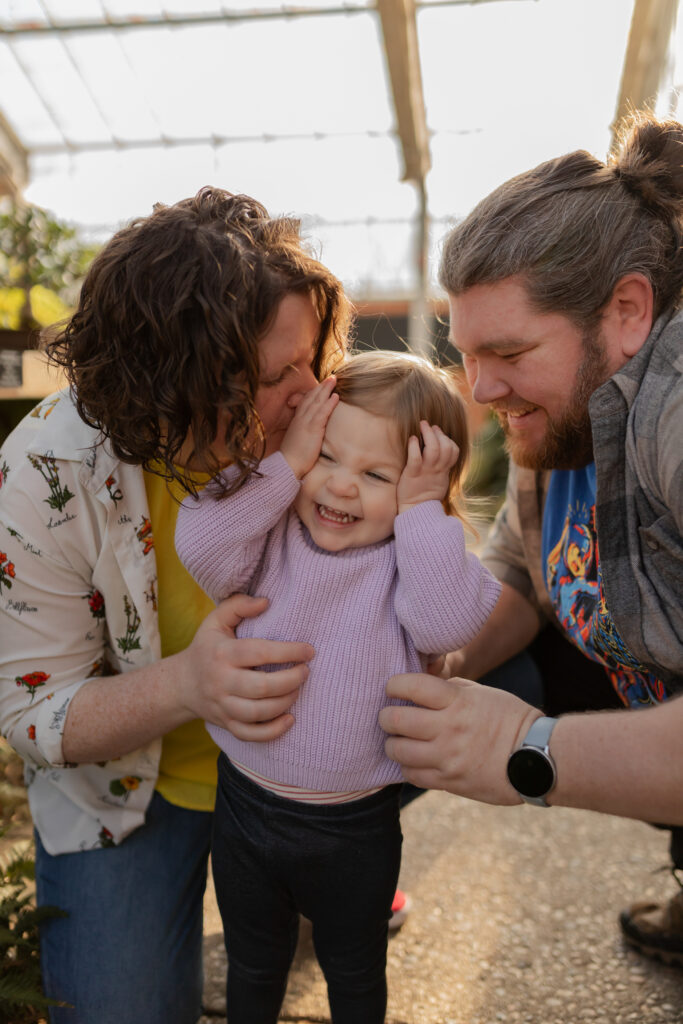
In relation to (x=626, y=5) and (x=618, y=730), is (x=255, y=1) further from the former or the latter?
(x=618, y=730)

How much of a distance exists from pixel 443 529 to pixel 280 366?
0.41m

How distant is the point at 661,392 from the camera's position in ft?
4.62

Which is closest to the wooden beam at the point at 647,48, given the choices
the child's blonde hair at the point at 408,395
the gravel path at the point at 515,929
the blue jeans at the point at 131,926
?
the gravel path at the point at 515,929

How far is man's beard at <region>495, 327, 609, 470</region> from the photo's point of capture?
1.62 metres

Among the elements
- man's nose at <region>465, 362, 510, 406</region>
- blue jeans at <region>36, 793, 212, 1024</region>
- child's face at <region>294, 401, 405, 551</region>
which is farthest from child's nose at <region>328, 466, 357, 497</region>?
blue jeans at <region>36, 793, 212, 1024</region>

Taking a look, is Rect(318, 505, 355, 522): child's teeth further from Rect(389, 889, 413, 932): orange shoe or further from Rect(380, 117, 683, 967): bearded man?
Rect(389, 889, 413, 932): orange shoe

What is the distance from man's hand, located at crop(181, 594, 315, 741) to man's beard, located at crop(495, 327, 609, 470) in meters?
0.70

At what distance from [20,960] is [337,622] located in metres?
0.98

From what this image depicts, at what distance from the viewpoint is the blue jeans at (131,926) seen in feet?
5.29

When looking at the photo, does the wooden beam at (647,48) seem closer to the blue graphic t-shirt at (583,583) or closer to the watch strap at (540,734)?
the blue graphic t-shirt at (583,583)

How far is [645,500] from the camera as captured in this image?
4.78ft

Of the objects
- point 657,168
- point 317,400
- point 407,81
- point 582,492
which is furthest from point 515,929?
point 407,81

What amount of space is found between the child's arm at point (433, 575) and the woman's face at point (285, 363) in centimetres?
26

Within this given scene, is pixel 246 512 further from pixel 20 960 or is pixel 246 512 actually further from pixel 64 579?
pixel 20 960
